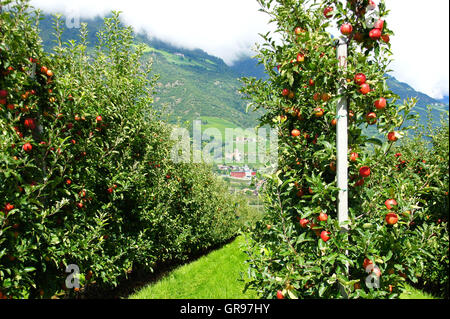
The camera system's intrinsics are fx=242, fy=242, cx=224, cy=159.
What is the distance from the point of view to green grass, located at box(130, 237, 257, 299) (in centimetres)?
480

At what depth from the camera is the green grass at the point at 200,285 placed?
189 inches

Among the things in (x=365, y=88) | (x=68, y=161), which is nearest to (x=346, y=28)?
(x=365, y=88)

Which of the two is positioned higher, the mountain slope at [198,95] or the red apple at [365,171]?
the mountain slope at [198,95]

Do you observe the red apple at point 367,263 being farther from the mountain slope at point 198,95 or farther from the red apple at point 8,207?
the mountain slope at point 198,95

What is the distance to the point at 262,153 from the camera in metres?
2.76

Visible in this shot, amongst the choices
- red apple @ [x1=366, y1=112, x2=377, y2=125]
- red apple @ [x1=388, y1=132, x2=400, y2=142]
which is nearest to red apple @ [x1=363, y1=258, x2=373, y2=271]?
red apple @ [x1=388, y1=132, x2=400, y2=142]

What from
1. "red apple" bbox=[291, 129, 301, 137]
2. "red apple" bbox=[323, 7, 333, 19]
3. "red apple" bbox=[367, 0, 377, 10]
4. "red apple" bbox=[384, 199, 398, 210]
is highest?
"red apple" bbox=[323, 7, 333, 19]

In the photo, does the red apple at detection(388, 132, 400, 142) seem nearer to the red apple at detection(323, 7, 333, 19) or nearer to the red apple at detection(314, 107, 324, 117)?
the red apple at detection(314, 107, 324, 117)

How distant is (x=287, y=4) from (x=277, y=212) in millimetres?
2230

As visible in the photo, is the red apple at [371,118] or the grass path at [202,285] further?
the grass path at [202,285]

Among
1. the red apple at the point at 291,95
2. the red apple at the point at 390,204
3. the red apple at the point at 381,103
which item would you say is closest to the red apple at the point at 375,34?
the red apple at the point at 381,103

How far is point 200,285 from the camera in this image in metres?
5.65
